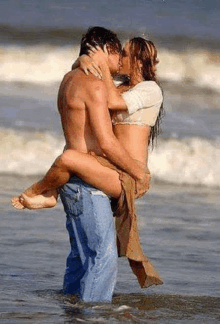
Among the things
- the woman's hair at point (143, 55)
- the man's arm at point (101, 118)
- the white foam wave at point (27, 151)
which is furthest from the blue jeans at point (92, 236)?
the white foam wave at point (27, 151)

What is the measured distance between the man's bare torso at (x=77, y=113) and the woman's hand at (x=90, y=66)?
3 centimetres

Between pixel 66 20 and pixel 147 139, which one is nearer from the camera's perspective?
pixel 147 139

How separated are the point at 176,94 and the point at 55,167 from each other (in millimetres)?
11262

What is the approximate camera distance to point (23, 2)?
22.0 metres

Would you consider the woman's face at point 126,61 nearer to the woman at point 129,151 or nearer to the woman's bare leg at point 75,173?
the woman at point 129,151

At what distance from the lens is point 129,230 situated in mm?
6188

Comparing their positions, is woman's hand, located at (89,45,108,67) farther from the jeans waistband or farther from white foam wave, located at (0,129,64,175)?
white foam wave, located at (0,129,64,175)

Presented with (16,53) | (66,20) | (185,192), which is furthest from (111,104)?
(66,20)

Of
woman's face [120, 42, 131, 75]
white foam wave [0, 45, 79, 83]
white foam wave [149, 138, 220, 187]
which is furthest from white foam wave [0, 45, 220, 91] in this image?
woman's face [120, 42, 131, 75]

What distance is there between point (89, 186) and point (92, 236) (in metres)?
0.27

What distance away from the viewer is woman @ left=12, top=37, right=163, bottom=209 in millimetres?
6039

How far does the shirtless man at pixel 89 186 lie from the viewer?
5.97m

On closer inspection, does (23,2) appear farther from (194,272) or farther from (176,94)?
(194,272)

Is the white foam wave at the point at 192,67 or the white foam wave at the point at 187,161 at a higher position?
the white foam wave at the point at 192,67
